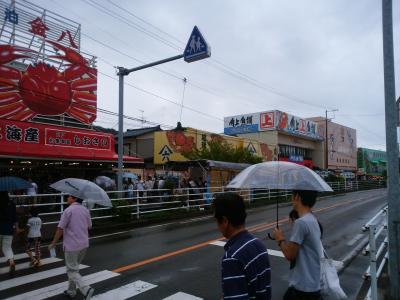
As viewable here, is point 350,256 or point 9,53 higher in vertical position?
point 9,53

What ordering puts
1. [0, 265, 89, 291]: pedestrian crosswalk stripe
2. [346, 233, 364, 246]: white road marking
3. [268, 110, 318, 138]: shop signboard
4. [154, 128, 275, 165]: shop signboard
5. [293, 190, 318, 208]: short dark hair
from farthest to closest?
1. [268, 110, 318, 138]: shop signboard
2. [154, 128, 275, 165]: shop signboard
3. [346, 233, 364, 246]: white road marking
4. [0, 265, 89, 291]: pedestrian crosswalk stripe
5. [293, 190, 318, 208]: short dark hair

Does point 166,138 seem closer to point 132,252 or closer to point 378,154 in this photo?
point 132,252

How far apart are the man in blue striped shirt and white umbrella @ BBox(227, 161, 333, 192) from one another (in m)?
1.73

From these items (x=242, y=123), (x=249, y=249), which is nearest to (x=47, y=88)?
(x=249, y=249)

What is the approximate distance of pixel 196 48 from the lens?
13000 millimetres

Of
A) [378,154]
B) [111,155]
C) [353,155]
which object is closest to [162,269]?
[111,155]

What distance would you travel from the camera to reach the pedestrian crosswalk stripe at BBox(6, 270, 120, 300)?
6207 mm

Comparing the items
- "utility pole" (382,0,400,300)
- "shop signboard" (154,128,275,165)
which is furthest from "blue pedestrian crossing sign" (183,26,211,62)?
"shop signboard" (154,128,275,165)

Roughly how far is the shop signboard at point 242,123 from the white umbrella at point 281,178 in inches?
1600

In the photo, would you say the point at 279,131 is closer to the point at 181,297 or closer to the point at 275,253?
the point at 275,253

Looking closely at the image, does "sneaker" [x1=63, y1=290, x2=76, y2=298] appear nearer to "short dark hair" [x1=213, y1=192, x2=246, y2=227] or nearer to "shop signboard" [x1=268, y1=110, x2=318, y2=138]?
"short dark hair" [x1=213, y1=192, x2=246, y2=227]

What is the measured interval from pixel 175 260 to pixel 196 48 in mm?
7419

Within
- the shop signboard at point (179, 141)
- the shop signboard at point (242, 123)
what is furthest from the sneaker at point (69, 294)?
the shop signboard at point (242, 123)

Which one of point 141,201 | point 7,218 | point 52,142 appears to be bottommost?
point 141,201
